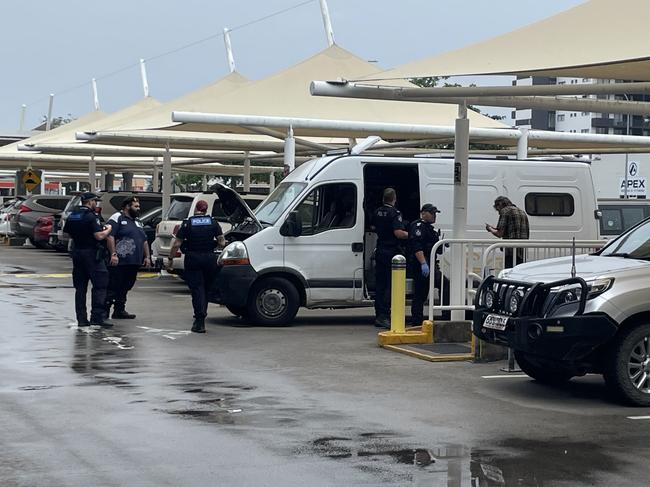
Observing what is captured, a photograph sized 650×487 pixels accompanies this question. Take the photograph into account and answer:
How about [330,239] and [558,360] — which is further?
[330,239]

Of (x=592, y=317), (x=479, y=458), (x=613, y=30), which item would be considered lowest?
(x=479, y=458)

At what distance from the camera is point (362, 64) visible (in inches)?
1189

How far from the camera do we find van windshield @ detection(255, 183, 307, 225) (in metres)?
17.0

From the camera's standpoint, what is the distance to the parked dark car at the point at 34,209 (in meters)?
38.3

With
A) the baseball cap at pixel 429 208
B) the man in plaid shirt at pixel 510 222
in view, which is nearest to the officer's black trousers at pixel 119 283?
the baseball cap at pixel 429 208

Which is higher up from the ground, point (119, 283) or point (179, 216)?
point (179, 216)

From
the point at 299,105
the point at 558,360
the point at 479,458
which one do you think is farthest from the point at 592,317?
the point at 299,105

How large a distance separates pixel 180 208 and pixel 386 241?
844 cm

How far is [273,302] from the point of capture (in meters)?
16.9

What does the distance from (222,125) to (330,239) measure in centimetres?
1228

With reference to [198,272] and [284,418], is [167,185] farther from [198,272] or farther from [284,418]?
[284,418]

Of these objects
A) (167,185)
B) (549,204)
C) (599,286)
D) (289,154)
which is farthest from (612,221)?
(599,286)

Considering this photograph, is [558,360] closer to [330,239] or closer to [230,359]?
[230,359]

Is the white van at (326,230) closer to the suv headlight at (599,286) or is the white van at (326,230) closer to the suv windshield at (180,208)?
the suv windshield at (180,208)
